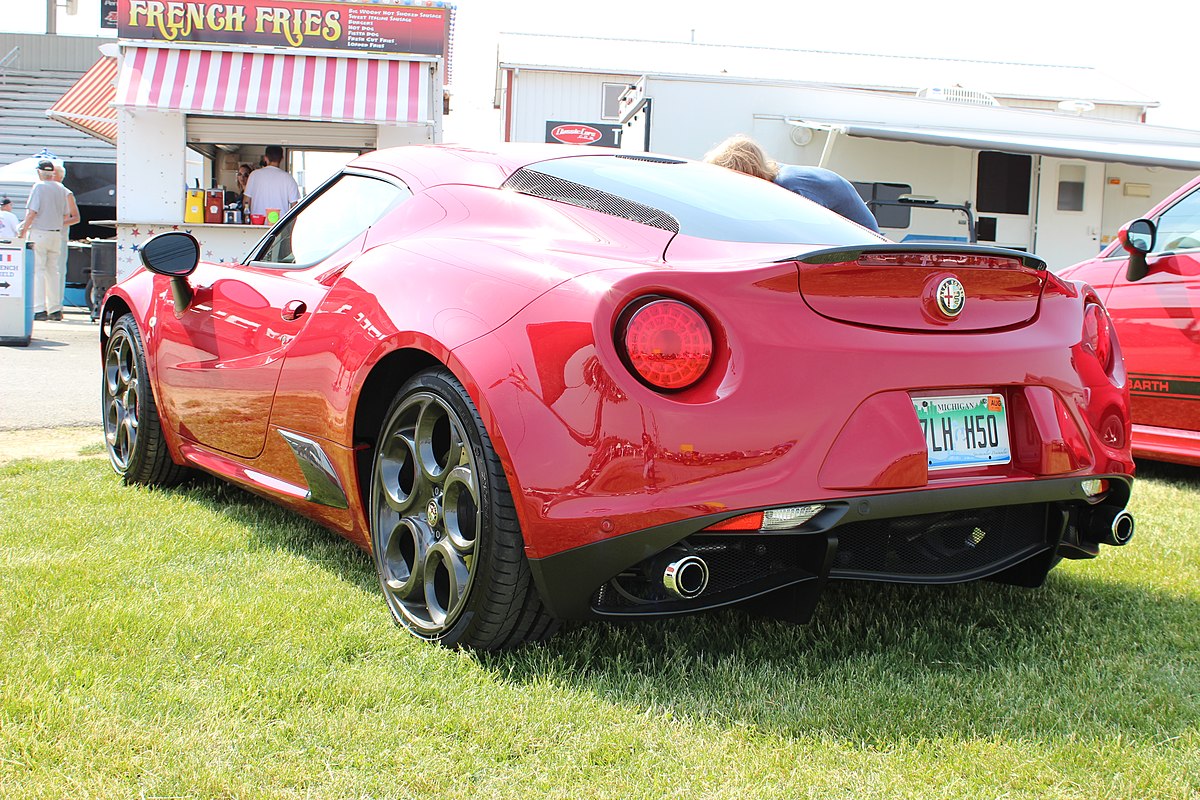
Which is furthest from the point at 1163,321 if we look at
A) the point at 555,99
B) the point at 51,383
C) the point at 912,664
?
the point at 555,99

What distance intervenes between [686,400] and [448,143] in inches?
66.6

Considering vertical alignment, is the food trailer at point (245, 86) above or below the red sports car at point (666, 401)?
above

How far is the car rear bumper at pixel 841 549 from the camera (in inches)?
90.4

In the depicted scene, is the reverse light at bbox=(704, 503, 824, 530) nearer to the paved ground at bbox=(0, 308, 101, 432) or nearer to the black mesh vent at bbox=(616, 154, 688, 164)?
the black mesh vent at bbox=(616, 154, 688, 164)

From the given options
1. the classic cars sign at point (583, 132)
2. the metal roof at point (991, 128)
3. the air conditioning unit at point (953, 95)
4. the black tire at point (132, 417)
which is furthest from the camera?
the classic cars sign at point (583, 132)

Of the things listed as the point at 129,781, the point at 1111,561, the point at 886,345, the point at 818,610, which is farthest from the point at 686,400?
the point at 1111,561

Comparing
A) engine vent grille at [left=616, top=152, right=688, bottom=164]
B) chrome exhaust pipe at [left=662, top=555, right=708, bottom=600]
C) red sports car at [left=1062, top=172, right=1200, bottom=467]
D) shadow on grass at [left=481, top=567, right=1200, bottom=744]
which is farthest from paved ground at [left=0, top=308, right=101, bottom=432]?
red sports car at [left=1062, top=172, right=1200, bottom=467]

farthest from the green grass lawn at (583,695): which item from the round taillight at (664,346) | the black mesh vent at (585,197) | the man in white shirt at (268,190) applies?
the man in white shirt at (268,190)

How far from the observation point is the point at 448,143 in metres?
3.58

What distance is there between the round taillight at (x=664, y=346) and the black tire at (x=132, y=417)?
2692 mm

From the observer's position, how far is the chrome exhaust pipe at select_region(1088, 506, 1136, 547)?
9.14 feet

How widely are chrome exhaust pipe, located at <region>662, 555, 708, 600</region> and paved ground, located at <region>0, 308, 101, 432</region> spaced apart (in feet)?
16.6

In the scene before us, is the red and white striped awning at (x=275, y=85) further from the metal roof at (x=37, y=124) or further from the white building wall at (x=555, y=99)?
the metal roof at (x=37, y=124)

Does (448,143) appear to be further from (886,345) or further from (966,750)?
(966,750)
